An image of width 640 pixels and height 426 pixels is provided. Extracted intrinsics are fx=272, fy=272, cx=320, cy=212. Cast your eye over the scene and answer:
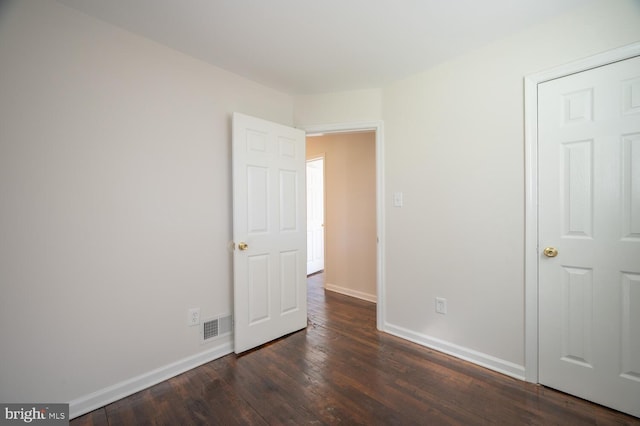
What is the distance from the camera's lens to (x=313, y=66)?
232 cm

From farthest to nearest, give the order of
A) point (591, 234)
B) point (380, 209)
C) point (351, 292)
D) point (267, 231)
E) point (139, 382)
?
point (351, 292)
point (380, 209)
point (267, 231)
point (139, 382)
point (591, 234)

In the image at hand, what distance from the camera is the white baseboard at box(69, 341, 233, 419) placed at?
164cm

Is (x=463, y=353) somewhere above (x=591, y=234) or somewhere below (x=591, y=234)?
below

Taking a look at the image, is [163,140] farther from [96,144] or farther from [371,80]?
[371,80]

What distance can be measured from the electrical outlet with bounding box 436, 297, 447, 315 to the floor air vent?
71.2 inches

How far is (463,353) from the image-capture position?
7.18 feet

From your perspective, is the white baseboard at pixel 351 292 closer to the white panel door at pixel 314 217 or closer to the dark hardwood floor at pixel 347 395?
the white panel door at pixel 314 217

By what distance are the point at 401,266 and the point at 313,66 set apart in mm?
1978

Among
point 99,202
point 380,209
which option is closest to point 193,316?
point 99,202

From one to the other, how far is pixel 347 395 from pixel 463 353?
1070mm

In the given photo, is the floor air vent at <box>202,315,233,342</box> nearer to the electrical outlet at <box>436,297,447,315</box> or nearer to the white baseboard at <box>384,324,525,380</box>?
the white baseboard at <box>384,324,525,380</box>

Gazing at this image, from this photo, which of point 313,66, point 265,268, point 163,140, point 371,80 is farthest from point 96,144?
point 371,80

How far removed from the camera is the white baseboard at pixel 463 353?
1941mm

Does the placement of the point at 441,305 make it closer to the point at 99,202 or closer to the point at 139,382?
the point at 139,382
